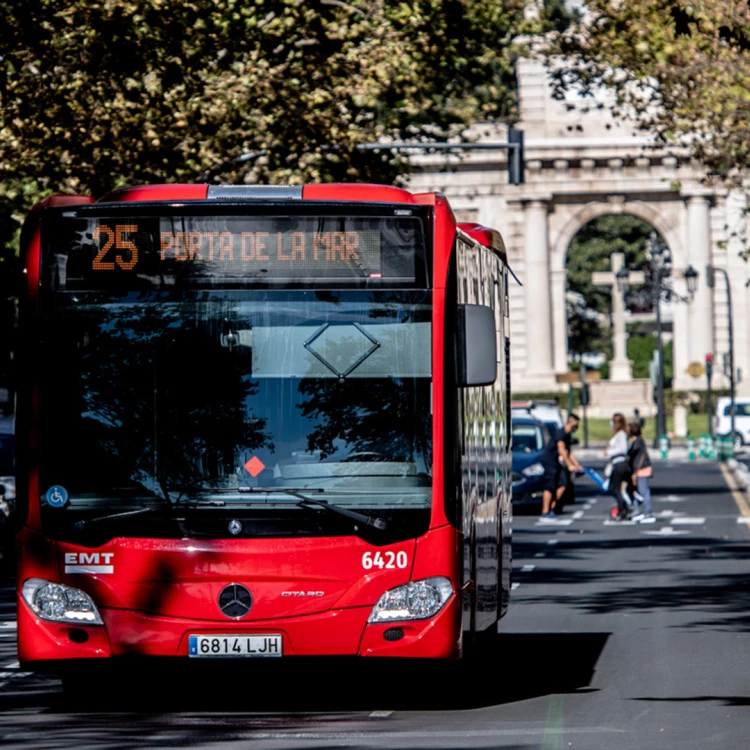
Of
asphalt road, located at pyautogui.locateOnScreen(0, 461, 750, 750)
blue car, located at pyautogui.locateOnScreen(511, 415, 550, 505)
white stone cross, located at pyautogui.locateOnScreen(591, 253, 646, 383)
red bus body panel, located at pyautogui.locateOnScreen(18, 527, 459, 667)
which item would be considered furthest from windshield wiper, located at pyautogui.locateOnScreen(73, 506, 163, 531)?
white stone cross, located at pyautogui.locateOnScreen(591, 253, 646, 383)

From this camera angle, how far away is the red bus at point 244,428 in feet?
31.0

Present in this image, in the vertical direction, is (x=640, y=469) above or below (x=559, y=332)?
below

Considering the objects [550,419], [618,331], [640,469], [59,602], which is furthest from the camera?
[618,331]

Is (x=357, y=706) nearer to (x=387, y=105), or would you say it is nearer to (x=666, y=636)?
(x=666, y=636)

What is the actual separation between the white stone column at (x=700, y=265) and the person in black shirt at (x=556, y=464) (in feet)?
146

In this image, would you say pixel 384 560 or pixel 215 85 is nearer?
pixel 384 560

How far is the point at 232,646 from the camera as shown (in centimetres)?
943

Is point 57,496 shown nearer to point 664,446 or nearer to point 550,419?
point 550,419

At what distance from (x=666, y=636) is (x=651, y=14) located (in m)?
13.9

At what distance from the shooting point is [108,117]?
79.2 ft

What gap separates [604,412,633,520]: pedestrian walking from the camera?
1155 inches

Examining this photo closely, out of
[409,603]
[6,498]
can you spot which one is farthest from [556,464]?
[409,603]

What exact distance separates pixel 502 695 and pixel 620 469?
19.0 metres

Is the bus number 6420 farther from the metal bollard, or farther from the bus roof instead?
the metal bollard
